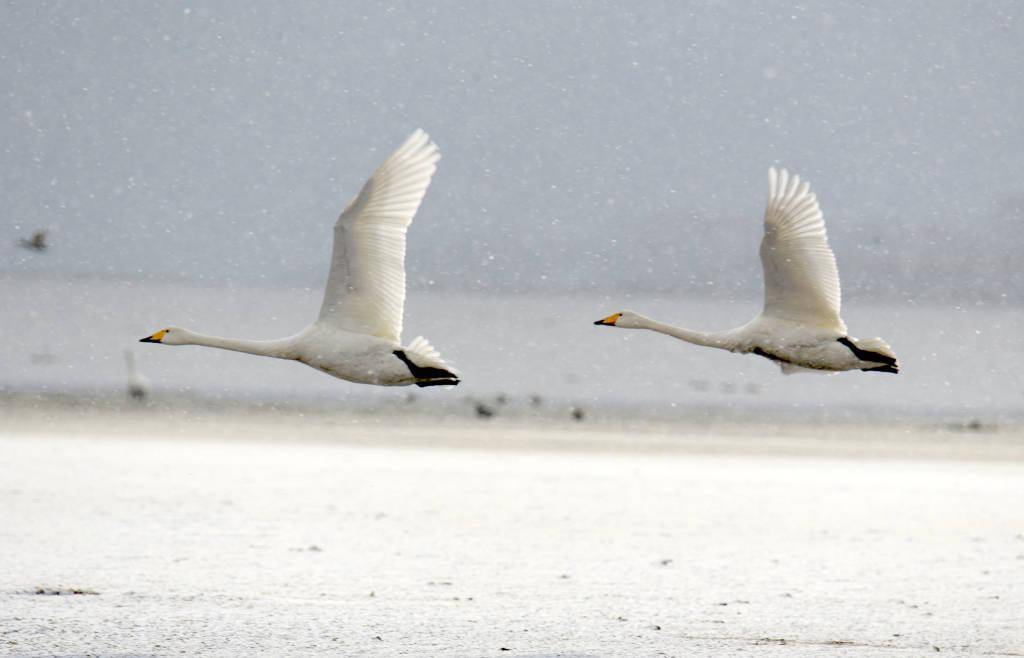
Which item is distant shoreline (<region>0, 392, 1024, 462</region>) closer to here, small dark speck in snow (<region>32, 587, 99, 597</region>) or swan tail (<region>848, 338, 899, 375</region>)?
small dark speck in snow (<region>32, 587, 99, 597</region>)

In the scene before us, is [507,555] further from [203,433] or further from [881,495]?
[203,433]


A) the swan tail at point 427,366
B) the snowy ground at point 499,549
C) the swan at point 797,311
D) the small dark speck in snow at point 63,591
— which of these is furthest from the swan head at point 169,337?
the small dark speck in snow at point 63,591

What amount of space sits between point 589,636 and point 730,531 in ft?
66.9

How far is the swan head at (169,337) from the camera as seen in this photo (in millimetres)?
5871

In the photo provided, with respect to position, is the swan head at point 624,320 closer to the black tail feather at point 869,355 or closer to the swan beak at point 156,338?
the black tail feather at point 869,355

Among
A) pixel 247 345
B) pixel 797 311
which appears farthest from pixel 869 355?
pixel 247 345

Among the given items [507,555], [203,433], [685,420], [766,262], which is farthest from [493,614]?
[685,420]

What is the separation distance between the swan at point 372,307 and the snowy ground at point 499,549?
54.3 feet

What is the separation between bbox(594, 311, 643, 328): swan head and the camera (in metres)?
6.26

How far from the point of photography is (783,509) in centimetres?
5131

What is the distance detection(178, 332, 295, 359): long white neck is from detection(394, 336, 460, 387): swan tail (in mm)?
520

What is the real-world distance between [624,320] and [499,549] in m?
33.6

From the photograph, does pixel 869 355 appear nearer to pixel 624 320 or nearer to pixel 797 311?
pixel 797 311

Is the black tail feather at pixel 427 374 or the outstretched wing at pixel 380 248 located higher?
the outstretched wing at pixel 380 248
